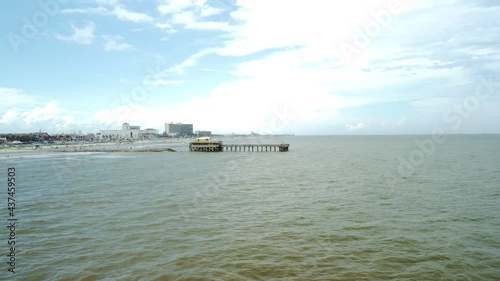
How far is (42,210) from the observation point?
23.3 metres

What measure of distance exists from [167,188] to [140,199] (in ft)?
19.3

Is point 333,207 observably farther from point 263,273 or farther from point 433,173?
point 433,173

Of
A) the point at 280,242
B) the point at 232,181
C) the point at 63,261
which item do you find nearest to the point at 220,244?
the point at 280,242

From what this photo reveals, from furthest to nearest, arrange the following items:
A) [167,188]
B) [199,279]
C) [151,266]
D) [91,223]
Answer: [167,188]
[91,223]
[151,266]
[199,279]

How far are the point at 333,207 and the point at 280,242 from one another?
8951mm

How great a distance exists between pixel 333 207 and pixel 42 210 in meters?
22.4

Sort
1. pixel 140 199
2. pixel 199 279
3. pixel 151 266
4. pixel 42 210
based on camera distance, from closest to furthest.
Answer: pixel 199 279 → pixel 151 266 → pixel 42 210 → pixel 140 199

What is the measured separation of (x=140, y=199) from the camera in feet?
88.7

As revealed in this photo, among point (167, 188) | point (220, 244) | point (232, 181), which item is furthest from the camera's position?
point (232, 181)

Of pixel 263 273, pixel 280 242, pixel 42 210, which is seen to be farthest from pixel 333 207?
pixel 42 210

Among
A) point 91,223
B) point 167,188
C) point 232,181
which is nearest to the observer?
point 91,223

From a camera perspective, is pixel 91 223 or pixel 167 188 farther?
pixel 167 188

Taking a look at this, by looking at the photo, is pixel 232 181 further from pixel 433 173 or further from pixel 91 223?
pixel 433 173

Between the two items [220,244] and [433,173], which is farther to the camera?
[433,173]
